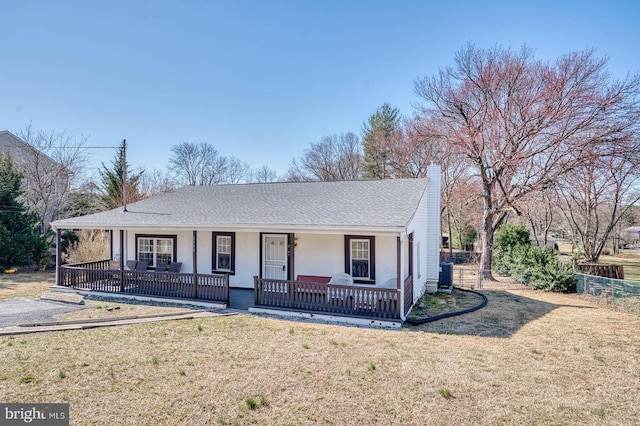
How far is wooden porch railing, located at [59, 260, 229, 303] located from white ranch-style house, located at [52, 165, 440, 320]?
1.4 inches

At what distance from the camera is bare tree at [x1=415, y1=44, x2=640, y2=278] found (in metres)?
15.8

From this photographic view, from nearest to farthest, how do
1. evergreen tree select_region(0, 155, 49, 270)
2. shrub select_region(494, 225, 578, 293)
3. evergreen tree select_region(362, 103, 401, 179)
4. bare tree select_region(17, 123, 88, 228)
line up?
shrub select_region(494, 225, 578, 293) → evergreen tree select_region(0, 155, 49, 270) → bare tree select_region(17, 123, 88, 228) → evergreen tree select_region(362, 103, 401, 179)

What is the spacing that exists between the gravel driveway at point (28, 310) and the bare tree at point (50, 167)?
1328 centimetres

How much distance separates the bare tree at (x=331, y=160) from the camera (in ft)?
122

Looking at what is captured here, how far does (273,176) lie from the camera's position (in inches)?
Result: 1845

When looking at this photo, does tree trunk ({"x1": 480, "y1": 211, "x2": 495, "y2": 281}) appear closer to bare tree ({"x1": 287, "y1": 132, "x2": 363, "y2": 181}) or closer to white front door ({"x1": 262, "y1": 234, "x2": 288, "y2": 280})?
white front door ({"x1": 262, "y1": 234, "x2": 288, "y2": 280})

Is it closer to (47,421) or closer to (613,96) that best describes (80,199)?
(47,421)

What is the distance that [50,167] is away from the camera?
2348cm

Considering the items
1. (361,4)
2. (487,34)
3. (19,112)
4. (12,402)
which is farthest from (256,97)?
(12,402)

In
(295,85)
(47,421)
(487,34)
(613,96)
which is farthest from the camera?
(295,85)

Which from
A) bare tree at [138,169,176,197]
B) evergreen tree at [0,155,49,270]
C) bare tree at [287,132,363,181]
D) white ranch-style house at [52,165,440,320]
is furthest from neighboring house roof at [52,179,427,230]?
bare tree at [138,169,176,197]

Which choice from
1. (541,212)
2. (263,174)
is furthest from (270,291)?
(263,174)

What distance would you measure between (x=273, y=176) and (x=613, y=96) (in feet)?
121

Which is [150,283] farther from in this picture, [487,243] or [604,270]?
[604,270]
